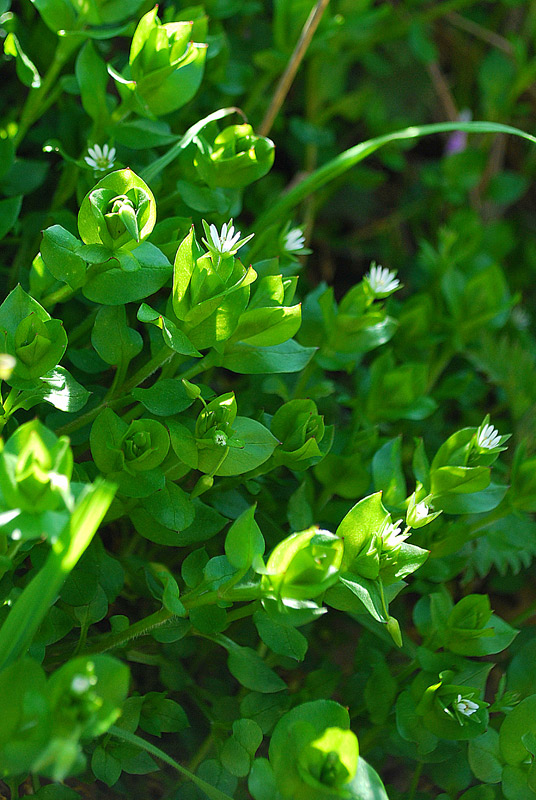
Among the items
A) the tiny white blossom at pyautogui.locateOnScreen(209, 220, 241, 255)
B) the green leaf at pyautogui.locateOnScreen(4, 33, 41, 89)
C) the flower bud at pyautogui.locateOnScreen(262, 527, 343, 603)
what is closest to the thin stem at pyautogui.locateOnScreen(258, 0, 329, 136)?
the green leaf at pyautogui.locateOnScreen(4, 33, 41, 89)

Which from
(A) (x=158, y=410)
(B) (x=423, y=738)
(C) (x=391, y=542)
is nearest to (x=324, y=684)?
(B) (x=423, y=738)

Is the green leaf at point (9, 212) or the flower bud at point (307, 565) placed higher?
the green leaf at point (9, 212)

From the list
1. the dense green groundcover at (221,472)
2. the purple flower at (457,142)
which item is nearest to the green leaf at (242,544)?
the dense green groundcover at (221,472)

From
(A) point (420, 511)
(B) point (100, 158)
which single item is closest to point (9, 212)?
(B) point (100, 158)

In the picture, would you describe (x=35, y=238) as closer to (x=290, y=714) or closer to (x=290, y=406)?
(x=290, y=406)

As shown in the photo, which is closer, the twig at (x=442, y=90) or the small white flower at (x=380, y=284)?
the small white flower at (x=380, y=284)

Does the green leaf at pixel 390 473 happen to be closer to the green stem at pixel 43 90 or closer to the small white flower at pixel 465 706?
the small white flower at pixel 465 706

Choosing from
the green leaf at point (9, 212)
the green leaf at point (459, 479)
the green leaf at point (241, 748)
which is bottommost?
the green leaf at point (241, 748)
